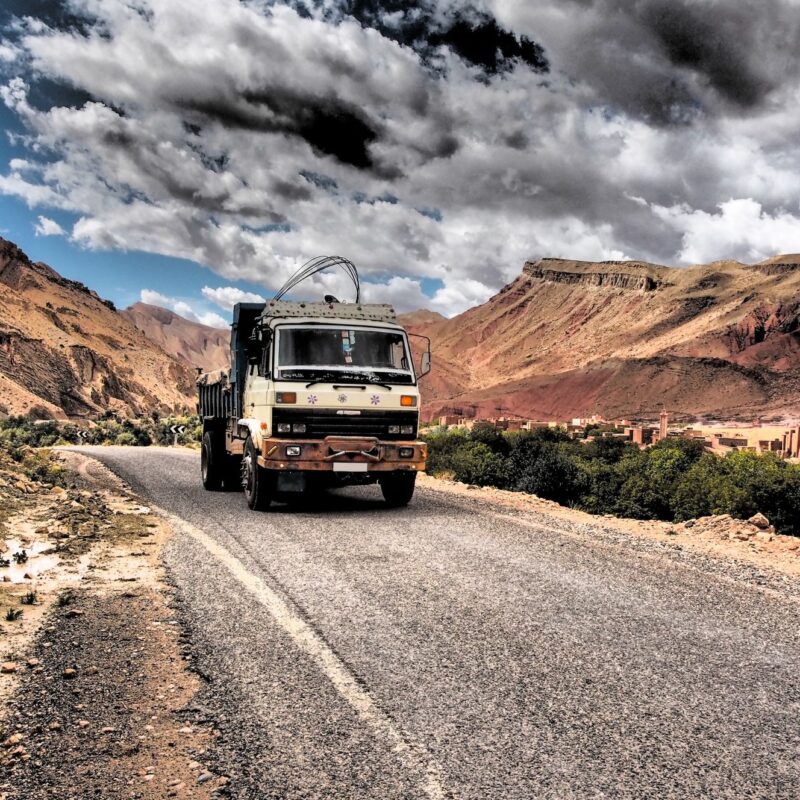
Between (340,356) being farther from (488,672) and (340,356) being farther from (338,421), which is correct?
(488,672)

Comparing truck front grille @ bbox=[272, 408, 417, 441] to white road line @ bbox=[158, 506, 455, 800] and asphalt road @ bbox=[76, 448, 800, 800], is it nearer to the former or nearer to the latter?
asphalt road @ bbox=[76, 448, 800, 800]

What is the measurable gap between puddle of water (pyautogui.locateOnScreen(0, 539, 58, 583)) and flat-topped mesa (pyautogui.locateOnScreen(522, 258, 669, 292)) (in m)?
133

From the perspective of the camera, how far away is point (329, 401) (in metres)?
11.2

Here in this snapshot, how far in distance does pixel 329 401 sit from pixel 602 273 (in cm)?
13767

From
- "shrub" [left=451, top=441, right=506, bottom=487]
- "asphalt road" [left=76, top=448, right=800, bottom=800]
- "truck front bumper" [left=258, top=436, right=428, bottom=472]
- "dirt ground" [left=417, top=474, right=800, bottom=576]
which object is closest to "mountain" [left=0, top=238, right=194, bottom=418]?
"shrub" [left=451, top=441, right=506, bottom=487]

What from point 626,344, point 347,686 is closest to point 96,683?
point 347,686

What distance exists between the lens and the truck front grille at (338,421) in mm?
11102

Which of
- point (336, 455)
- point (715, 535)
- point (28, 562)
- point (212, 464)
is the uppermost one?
point (336, 455)

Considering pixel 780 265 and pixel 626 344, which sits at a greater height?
pixel 780 265

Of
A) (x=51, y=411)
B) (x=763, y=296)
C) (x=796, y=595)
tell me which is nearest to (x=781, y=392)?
(x=763, y=296)

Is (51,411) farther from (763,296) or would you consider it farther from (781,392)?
(763,296)

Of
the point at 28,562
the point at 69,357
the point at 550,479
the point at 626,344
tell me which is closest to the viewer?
the point at 28,562

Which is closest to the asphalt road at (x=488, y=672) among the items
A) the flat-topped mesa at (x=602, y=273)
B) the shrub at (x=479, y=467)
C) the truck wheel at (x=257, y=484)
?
the truck wheel at (x=257, y=484)

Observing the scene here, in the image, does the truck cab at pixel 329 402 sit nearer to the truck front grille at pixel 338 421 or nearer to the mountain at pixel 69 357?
the truck front grille at pixel 338 421
